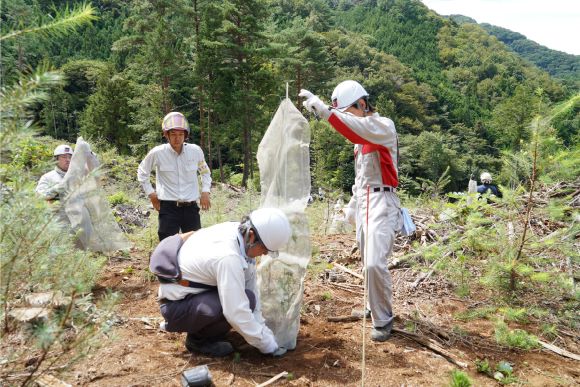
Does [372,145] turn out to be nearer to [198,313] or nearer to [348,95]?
[348,95]

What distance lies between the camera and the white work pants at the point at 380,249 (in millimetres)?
3391

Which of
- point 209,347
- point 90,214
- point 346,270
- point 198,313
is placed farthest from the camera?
point 346,270

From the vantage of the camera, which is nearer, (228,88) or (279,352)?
(279,352)

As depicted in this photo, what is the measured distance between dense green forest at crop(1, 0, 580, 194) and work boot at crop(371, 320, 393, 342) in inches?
83.6

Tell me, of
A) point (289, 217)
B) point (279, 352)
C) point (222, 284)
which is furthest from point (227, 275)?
point (279, 352)

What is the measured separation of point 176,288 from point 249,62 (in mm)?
20633

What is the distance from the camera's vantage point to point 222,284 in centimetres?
271

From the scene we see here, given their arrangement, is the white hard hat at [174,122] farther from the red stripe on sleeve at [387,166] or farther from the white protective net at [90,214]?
the red stripe on sleeve at [387,166]

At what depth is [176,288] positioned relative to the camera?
2967 millimetres

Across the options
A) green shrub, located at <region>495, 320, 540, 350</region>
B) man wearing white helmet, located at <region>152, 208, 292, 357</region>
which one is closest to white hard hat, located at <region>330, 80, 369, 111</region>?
man wearing white helmet, located at <region>152, 208, 292, 357</region>

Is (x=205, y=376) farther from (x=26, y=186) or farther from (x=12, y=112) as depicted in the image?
(x=12, y=112)

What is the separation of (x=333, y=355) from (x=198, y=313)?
1076 millimetres

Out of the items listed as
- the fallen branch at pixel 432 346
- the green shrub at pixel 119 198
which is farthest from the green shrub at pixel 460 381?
the green shrub at pixel 119 198

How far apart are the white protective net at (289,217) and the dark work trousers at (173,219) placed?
170 centimetres
